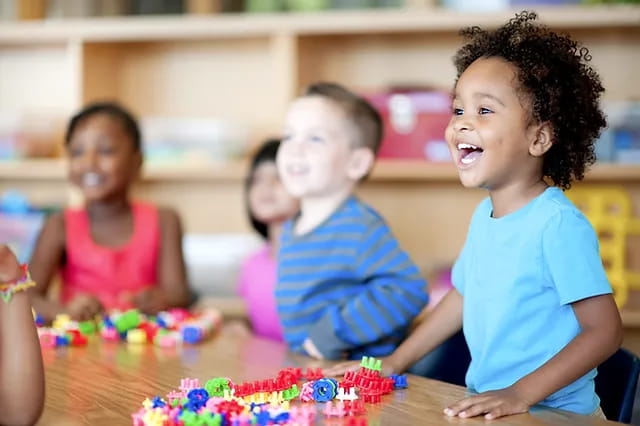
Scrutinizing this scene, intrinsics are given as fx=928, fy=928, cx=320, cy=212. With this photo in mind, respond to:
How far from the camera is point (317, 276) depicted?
1659 millimetres

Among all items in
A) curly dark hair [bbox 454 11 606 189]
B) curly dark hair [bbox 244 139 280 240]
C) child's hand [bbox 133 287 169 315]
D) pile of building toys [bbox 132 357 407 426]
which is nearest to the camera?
pile of building toys [bbox 132 357 407 426]

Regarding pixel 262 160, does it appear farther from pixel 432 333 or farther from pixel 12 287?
pixel 12 287

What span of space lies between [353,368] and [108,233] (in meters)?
1.24

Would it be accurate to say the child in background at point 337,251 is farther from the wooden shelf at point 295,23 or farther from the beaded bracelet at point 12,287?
→ the wooden shelf at point 295,23

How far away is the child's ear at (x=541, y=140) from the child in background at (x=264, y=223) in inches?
46.9

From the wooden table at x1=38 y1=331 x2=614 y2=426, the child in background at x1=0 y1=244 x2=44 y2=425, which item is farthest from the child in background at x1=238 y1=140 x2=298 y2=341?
the child in background at x1=0 y1=244 x2=44 y2=425

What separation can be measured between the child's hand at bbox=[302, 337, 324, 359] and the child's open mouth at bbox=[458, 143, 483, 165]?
17.7 inches

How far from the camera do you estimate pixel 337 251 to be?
165 cm

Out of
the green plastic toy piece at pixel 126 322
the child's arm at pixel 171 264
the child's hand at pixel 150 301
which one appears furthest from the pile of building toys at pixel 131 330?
the child's arm at pixel 171 264

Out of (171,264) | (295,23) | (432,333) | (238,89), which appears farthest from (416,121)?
(432,333)

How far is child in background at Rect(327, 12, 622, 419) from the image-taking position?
1.15 metres

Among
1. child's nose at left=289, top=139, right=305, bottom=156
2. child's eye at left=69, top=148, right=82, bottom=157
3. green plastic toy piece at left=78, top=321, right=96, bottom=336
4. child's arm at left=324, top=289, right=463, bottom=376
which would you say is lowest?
green plastic toy piece at left=78, top=321, right=96, bottom=336

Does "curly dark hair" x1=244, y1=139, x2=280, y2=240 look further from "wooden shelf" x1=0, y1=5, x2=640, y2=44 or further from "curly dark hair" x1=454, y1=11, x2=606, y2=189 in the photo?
"curly dark hair" x1=454, y1=11, x2=606, y2=189

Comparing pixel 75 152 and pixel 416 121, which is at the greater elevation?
pixel 416 121
